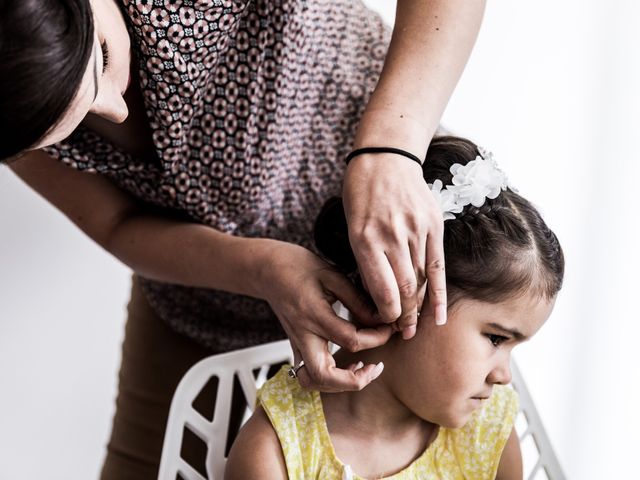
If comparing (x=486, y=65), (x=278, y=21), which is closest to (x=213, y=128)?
(x=278, y=21)

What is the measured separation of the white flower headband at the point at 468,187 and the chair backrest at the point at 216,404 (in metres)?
0.45

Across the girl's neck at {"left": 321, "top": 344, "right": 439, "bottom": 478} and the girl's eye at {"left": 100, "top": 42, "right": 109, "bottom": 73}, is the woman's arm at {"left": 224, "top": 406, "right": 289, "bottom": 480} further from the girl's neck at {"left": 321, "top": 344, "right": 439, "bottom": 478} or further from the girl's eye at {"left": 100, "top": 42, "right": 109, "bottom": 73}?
the girl's eye at {"left": 100, "top": 42, "right": 109, "bottom": 73}

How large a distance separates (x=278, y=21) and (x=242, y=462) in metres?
0.58

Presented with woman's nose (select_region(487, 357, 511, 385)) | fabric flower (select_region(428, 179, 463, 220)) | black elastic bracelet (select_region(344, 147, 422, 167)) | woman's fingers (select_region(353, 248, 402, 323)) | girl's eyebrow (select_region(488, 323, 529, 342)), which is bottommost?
woman's nose (select_region(487, 357, 511, 385))

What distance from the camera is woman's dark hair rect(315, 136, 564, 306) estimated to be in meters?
1.03

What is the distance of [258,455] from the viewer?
1.11 m

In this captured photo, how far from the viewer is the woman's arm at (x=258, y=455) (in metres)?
1.09

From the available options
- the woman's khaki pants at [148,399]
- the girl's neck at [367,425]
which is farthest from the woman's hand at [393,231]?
the woman's khaki pants at [148,399]

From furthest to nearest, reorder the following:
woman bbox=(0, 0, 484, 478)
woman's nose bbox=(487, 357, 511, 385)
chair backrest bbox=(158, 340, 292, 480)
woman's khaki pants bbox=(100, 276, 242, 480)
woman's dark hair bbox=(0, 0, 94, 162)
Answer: woman's khaki pants bbox=(100, 276, 242, 480)
chair backrest bbox=(158, 340, 292, 480)
woman's nose bbox=(487, 357, 511, 385)
woman bbox=(0, 0, 484, 478)
woman's dark hair bbox=(0, 0, 94, 162)

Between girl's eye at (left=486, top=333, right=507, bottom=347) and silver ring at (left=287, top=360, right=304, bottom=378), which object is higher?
girl's eye at (left=486, top=333, right=507, bottom=347)

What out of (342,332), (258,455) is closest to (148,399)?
(258,455)

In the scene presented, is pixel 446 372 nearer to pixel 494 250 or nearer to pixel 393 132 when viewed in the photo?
pixel 494 250

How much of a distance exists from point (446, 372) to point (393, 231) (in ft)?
0.87

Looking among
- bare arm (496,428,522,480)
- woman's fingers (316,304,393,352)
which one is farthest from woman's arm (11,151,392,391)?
bare arm (496,428,522,480)
